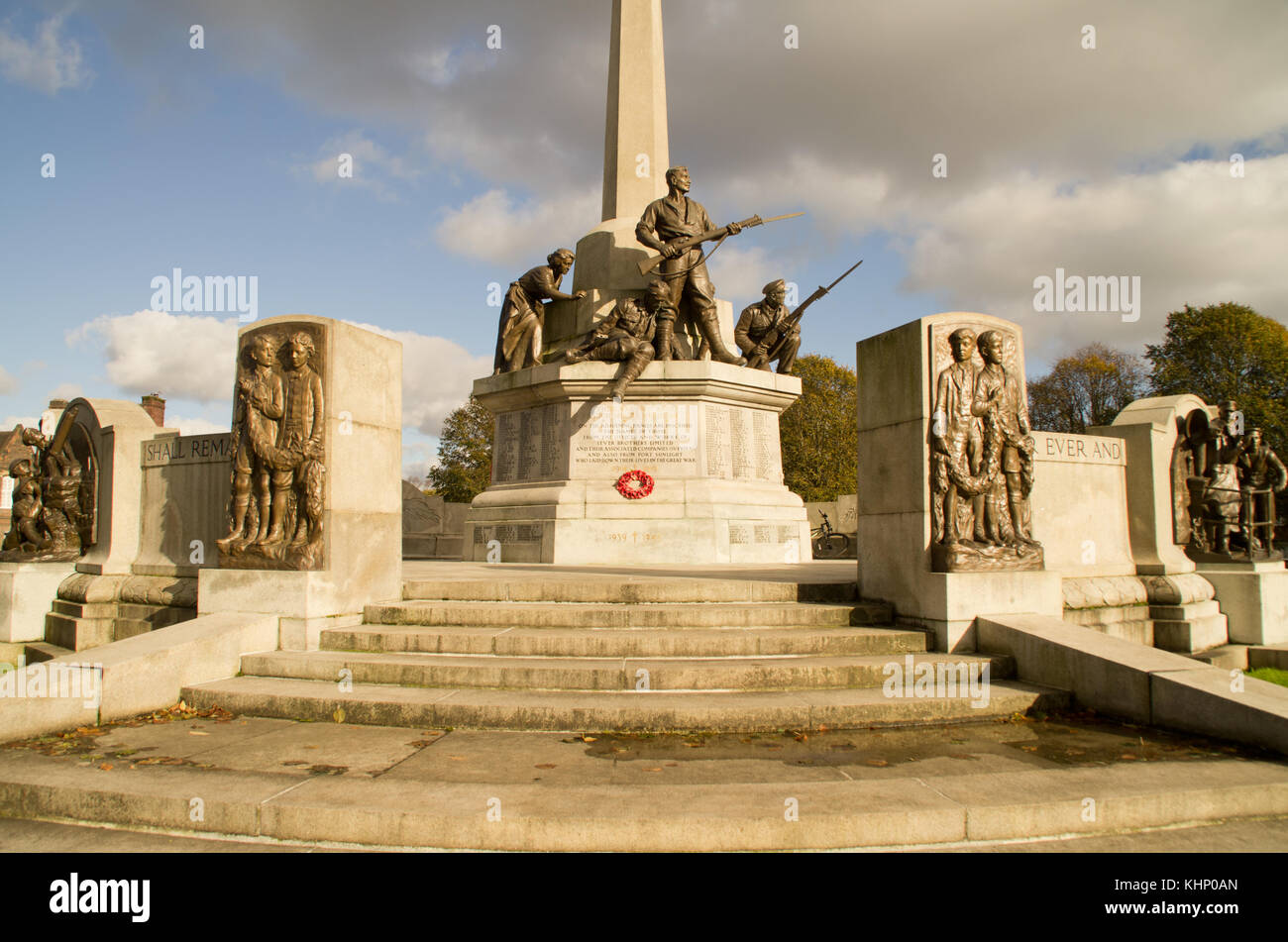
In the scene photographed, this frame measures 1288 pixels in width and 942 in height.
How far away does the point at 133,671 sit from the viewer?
19.9ft

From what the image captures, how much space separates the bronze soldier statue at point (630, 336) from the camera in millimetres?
13594

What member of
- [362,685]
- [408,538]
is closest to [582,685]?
[362,685]

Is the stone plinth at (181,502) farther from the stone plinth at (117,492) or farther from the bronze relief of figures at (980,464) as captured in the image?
the bronze relief of figures at (980,464)

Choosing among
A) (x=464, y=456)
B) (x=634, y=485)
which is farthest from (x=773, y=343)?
(x=464, y=456)

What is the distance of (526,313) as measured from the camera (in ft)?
50.7

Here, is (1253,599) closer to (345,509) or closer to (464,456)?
(345,509)

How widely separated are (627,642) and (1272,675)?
7.61 metres

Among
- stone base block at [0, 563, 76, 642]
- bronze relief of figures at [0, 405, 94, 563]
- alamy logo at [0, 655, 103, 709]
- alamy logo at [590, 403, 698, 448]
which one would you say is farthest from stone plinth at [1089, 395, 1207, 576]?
stone base block at [0, 563, 76, 642]

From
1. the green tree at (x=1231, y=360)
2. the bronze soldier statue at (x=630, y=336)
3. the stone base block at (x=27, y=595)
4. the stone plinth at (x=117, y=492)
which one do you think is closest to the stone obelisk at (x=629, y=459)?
the bronze soldier statue at (x=630, y=336)

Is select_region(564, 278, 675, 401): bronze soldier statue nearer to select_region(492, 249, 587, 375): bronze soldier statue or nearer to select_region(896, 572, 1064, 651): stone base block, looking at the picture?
select_region(492, 249, 587, 375): bronze soldier statue

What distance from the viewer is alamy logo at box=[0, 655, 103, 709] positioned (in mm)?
5559

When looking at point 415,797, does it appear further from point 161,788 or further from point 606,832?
point 161,788

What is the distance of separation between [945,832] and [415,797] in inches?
103
